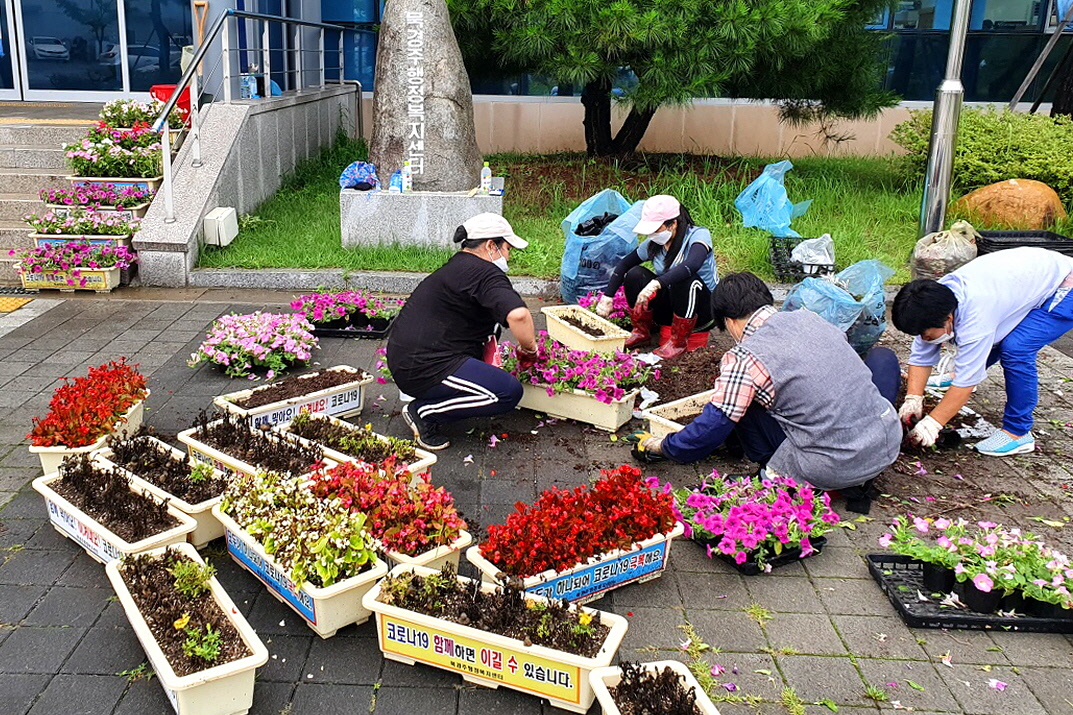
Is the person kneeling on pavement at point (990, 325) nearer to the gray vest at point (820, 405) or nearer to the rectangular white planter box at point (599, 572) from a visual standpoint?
the gray vest at point (820, 405)

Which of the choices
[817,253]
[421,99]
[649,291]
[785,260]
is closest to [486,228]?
[649,291]

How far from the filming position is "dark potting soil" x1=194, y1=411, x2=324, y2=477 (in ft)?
14.7

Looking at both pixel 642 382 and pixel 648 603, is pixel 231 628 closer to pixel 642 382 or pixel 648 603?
pixel 648 603

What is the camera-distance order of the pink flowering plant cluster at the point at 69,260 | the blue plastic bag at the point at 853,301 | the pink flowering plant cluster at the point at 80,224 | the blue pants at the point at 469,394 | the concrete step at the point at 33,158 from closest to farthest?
the blue pants at the point at 469,394
the blue plastic bag at the point at 853,301
the pink flowering plant cluster at the point at 69,260
the pink flowering plant cluster at the point at 80,224
the concrete step at the point at 33,158

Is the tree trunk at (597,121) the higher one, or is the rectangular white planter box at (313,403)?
the tree trunk at (597,121)

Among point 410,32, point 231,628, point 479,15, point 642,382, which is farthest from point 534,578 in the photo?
point 479,15

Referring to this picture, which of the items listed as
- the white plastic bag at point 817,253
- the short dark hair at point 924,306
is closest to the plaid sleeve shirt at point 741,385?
the short dark hair at point 924,306

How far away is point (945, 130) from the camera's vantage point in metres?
8.59

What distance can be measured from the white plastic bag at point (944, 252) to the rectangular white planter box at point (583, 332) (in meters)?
2.74

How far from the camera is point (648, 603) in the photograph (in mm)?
3922

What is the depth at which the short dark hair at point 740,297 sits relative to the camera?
4.51m

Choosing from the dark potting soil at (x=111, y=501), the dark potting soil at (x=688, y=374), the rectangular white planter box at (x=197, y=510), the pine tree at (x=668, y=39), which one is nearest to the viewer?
the dark potting soil at (x=111, y=501)

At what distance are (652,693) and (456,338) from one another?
2.67m

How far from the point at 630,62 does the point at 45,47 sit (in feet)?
28.6
